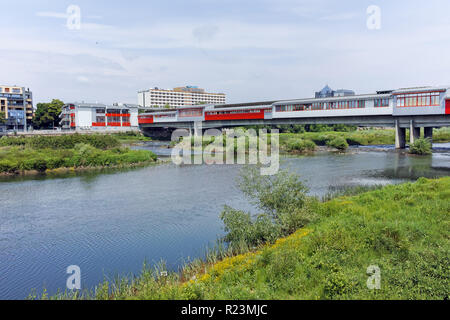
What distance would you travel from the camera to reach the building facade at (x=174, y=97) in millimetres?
171750

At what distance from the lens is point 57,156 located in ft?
146

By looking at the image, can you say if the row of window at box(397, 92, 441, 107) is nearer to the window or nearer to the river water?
the window

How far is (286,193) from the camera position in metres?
19.0

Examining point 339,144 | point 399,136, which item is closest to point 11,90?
point 339,144

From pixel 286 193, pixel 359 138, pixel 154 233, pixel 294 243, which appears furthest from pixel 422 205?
pixel 359 138

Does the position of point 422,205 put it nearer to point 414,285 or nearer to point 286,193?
point 286,193

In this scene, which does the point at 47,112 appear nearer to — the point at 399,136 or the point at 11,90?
the point at 11,90

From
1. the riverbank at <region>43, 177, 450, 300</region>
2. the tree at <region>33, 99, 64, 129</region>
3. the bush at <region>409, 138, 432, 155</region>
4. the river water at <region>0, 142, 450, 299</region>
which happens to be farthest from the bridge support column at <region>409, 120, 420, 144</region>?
the tree at <region>33, 99, 64, 129</region>

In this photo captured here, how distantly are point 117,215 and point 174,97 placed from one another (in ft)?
517

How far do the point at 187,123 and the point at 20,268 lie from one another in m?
70.4

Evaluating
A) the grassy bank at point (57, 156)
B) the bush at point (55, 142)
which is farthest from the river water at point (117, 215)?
the bush at point (55, 142)

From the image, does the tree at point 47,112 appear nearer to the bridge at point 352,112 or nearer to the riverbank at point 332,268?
the bridge at point 352,112

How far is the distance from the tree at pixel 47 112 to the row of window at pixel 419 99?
85.2 meters

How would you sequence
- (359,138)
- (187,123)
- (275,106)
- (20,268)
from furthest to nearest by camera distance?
(187,123) < (359,138) < (275,106) < (20,268)
